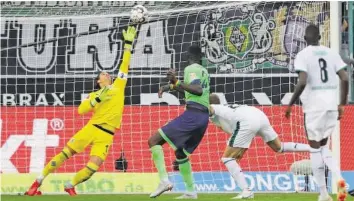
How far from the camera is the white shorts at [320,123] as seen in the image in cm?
1012

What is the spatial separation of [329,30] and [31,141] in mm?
5172

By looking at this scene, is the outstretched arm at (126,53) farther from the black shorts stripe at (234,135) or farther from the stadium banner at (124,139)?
the stadium banner at (124,139)

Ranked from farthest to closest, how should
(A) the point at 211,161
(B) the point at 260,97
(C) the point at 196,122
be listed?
(B) the point at 260,97
(A) the point at 211,161
(C) the point at 196,122

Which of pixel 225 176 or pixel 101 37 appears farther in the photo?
pixel 101 37

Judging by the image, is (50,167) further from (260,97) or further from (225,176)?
(260,97)

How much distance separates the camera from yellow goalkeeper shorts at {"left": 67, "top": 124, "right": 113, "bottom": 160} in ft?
43.7

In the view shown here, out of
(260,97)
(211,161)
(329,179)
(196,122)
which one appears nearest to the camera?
(196,122)

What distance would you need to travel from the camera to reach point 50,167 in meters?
13.3

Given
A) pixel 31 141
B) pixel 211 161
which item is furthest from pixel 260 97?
pixel 31 141

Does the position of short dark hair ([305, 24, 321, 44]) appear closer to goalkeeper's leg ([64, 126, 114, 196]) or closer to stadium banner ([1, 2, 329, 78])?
goalkeeper's leg ([64, 126, 114, 196])

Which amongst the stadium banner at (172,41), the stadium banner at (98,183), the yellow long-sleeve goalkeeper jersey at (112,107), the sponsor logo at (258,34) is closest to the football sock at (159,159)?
the yellow long-sleeve goalkeeper jersey at (112,107)

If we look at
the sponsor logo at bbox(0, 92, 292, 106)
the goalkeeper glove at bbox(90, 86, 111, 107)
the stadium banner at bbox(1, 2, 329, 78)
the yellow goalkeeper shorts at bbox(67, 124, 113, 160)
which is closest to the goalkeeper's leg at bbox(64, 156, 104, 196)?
the yellow goalkeeper shorts at bbox(67, 124, 113, 160)

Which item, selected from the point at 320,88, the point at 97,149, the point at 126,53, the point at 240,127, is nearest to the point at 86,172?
the point at 97,149

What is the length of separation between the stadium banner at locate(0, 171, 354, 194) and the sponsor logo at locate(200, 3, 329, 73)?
2.03m
